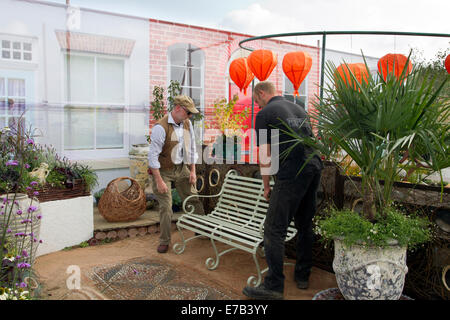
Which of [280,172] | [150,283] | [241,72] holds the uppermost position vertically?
[241,72]

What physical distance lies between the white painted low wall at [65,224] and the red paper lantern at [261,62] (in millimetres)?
2972

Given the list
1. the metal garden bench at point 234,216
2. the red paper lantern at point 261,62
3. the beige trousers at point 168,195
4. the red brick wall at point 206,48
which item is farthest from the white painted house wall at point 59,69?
the metal garden bench at point 234,216

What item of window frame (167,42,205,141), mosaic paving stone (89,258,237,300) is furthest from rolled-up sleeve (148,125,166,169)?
window frame (167,42,205,141)

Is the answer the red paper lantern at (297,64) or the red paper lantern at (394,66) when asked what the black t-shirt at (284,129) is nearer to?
the red paper lantern at (394,66)

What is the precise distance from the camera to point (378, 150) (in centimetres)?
242

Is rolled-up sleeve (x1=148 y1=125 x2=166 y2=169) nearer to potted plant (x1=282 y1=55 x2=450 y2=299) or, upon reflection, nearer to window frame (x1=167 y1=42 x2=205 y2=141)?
potted plant (x1=282 y1=55 x2=450 y2=299)

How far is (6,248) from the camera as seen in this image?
3.24 meters

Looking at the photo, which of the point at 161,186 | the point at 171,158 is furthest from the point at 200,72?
the point at 161,186

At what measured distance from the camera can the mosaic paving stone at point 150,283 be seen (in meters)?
3.32

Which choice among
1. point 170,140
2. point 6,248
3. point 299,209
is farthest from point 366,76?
point 6,248

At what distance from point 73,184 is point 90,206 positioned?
1.18 feet

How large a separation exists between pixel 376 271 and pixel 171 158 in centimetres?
252

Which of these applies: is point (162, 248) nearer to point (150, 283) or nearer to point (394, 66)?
point (150, 283)
